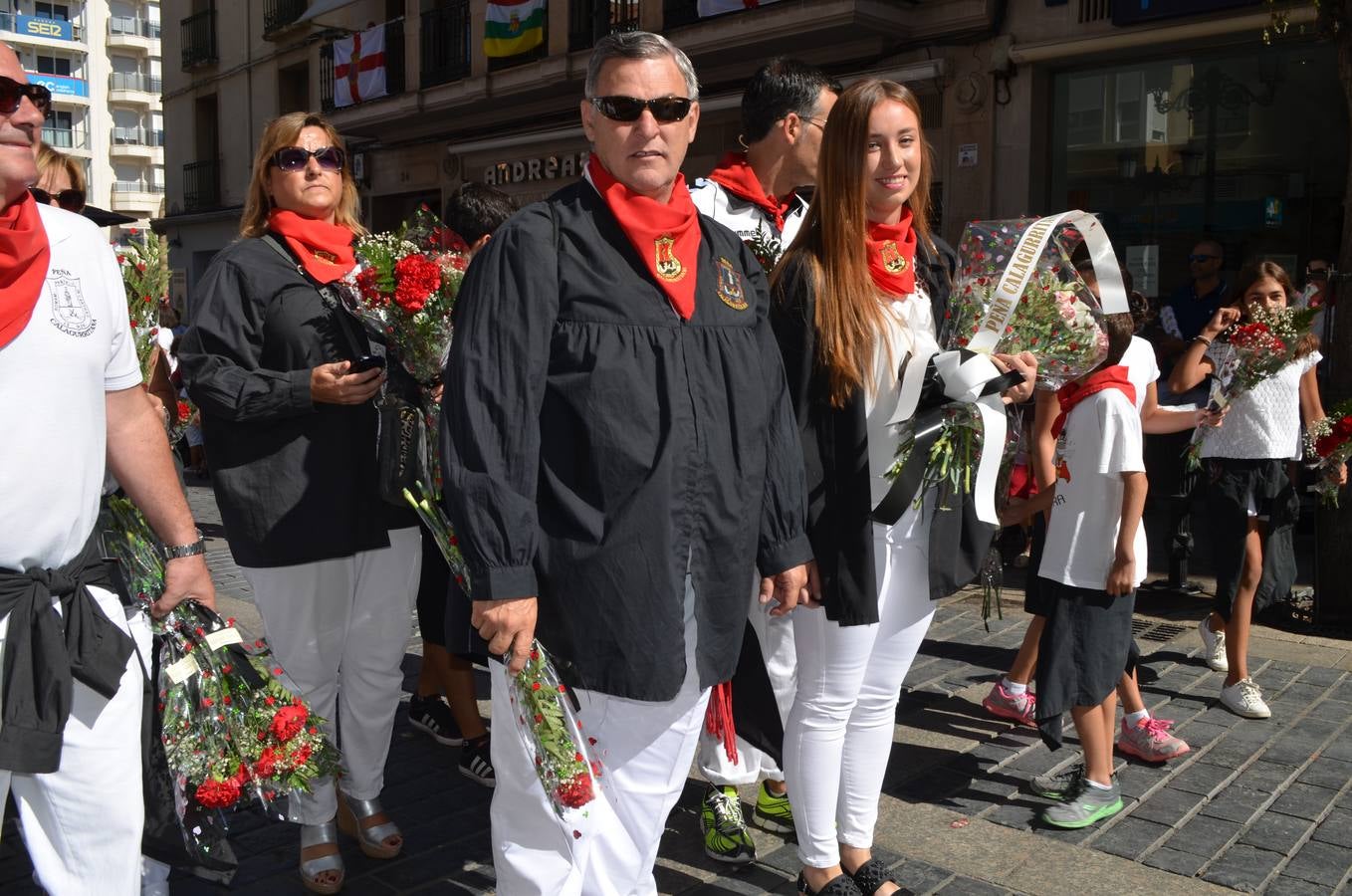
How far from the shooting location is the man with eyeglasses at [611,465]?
7.85 feet

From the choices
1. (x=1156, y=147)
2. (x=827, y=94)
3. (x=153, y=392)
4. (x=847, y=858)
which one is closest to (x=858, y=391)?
(x=847, y=858)

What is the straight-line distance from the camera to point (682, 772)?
268 cm

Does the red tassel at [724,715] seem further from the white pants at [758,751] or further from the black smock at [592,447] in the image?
the black smock at [592,447]

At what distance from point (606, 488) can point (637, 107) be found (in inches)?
33.0

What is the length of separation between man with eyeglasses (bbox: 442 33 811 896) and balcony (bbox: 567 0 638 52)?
14327 mm

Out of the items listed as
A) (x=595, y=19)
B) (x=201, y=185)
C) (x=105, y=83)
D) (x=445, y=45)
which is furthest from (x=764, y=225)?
(x=105, y=83)

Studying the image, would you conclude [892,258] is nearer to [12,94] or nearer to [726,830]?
[726,830]

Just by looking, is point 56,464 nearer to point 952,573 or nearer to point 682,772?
point 682,772

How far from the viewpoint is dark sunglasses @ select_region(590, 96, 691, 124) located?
2580 millimetres

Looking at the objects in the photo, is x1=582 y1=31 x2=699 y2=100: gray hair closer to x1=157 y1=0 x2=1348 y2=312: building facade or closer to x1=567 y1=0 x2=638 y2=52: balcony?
x1=157 y1=0 x2=1348 y2=312: building facade

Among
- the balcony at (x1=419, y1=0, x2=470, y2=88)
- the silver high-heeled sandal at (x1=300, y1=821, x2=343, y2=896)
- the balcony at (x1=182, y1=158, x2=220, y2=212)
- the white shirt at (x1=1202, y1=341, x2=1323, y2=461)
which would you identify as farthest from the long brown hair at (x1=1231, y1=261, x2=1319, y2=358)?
the balcony at (x1=182, y1=158, x2=220, y2=212)

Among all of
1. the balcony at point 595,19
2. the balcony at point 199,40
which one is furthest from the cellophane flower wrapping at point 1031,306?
the balcony at point 199,40

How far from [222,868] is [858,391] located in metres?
1.92

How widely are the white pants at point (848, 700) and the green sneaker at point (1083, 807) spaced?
941 millimetres
